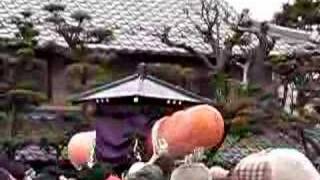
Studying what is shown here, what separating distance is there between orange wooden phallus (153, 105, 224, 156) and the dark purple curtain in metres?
1.52

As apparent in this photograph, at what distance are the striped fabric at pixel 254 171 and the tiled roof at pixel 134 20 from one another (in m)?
10.7

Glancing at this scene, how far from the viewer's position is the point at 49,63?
16375 mm

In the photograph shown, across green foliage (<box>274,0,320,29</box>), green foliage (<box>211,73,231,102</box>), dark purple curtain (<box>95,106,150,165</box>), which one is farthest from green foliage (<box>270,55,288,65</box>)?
dark purple curtain (<box>95,106,150,165</box>)

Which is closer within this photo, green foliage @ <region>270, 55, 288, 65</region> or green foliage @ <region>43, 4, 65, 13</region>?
green foliage @ <region>270, 55, 288, 65</region>

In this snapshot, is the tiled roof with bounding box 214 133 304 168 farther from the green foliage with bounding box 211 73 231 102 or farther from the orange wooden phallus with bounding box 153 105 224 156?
the orange wooden phallus with bounding box 153 105 224 156

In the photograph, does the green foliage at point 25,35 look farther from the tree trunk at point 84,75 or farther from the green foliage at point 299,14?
the green foliage at point 299,14

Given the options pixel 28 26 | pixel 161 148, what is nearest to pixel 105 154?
pixel 161 148

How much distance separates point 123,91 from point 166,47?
27.9 feet

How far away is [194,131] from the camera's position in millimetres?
5953

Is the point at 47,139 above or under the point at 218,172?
under

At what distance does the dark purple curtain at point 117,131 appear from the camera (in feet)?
25.0

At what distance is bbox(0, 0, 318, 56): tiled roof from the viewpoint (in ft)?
55.2

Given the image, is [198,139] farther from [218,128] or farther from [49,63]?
[49,63]

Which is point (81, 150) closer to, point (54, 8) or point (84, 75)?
point (84, 75)
